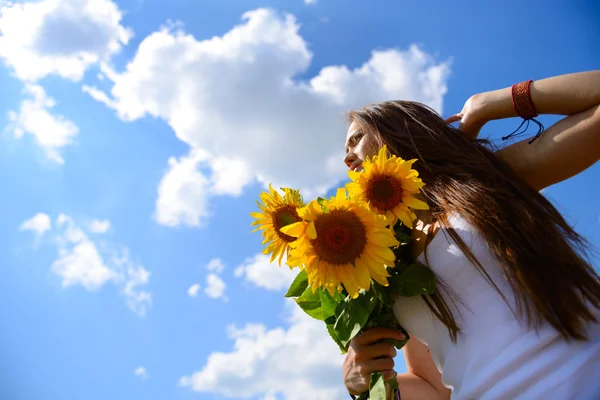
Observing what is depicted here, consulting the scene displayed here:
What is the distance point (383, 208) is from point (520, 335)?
0.81 m

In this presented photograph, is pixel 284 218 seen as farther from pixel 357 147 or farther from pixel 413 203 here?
pixel 357 147

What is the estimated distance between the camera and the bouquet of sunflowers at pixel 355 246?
2068 mm

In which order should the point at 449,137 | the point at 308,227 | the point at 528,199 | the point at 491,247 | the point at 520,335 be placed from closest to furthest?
the point at 308,227, the point at 520,335, the point at 491,247, the point at 528,199, the point at 449,137

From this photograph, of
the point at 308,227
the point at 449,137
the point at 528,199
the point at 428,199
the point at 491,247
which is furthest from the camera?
the point at 449,137

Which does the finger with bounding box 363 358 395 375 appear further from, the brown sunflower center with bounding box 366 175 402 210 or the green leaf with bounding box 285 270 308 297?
the brown sunflower center with bounding box 366 175 402 210

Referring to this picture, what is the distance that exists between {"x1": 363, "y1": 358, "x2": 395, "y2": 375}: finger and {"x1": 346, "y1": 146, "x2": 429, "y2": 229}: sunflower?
0.72 metres

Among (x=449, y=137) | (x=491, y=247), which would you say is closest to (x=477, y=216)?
(x=491, y=247)

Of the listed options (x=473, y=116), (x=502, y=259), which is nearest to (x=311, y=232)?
(x=502, y=259)

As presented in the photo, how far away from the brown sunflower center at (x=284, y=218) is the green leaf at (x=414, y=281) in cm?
56

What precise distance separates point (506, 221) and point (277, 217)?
111 cm

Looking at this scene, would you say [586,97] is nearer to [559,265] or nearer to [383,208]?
[559,265]

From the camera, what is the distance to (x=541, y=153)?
8.86ft

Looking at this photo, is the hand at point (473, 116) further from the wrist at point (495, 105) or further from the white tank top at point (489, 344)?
the white tank top at point (489, 344)

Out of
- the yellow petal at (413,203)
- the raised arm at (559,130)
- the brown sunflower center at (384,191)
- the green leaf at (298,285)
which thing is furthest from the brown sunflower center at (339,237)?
the raised arm at (559,130)
